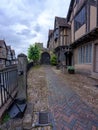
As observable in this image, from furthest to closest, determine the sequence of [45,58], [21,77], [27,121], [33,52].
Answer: [45,58] < [33,52] < [21,77] < [27,121]

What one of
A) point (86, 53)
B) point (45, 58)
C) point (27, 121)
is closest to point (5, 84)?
point (27, 121)

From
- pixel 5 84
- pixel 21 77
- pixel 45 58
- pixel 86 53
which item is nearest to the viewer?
pixel 5 84

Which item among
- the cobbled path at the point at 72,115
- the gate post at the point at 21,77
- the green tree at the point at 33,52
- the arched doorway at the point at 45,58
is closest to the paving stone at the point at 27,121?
the cobbled path at the point at 72,115

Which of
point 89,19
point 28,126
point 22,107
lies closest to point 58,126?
point 28,126

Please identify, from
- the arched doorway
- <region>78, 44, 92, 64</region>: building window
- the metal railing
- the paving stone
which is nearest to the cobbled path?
the paving stone

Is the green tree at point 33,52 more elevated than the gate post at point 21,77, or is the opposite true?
the green tree at point 33,52

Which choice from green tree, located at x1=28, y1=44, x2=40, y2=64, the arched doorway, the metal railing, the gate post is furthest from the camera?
the arched doorway

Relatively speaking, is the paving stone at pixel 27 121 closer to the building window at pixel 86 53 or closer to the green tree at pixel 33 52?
the building window at pixel 86 53

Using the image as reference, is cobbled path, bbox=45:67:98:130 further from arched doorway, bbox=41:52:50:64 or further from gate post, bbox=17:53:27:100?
arched doorway, bbox=41:52:50:64

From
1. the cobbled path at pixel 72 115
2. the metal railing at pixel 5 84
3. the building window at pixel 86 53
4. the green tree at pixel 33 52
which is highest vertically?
the green tree at pixel 33 52

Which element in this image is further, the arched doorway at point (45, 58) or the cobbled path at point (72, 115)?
the arched doorway at point (45, 58)

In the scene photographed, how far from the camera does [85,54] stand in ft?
39.1

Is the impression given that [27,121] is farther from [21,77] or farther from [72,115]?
[21,77]

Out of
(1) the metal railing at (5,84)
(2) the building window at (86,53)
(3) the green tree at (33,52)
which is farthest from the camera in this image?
(3) the green tree at (33,52)
